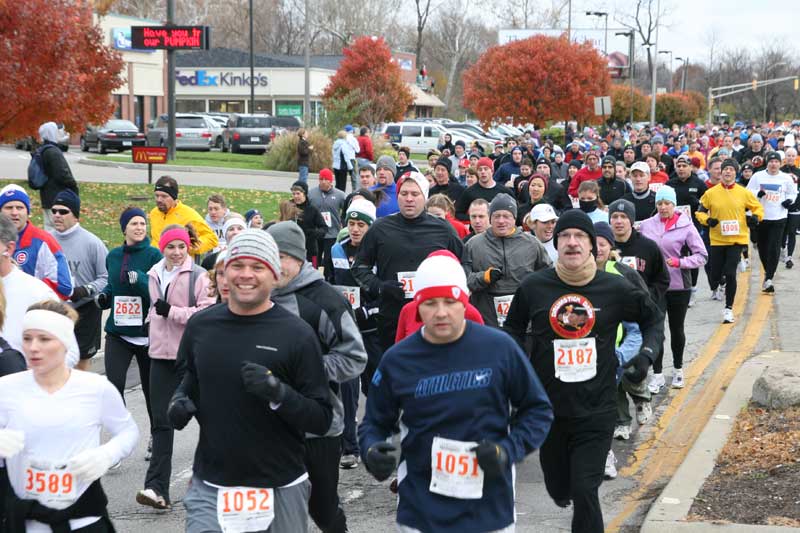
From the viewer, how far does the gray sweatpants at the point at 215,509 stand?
4527 mm

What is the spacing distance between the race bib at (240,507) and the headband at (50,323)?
97 centimetres

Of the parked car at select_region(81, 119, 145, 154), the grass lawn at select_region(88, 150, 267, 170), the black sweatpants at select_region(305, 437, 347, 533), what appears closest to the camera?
the black sweatpants at select_region(305, 437, 347, 533)

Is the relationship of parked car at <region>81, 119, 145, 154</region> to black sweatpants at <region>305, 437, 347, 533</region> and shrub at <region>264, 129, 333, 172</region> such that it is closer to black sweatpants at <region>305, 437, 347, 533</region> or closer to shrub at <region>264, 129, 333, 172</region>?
shrub at <region>264, 129, 333, 172</region>

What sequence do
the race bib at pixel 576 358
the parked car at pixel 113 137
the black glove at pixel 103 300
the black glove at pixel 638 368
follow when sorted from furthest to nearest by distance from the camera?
the parked car at pixel 113 137, the black glove at pixel 103 300, the black glove at pixel 638 368, the race bib at pixel 576 358

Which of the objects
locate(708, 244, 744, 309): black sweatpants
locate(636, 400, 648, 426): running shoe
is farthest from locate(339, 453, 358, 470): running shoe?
locate(708, 244, 744, 309): black sweatpants

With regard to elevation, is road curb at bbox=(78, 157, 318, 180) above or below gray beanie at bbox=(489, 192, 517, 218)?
below

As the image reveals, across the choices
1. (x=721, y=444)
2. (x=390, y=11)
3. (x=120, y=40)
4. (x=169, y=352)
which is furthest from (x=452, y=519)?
(x=390, y=11)

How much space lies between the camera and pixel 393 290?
8.15m

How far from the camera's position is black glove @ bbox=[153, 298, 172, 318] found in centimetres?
716

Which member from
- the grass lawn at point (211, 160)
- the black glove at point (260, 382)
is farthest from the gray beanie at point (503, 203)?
the grass lawn at point (211, 160)

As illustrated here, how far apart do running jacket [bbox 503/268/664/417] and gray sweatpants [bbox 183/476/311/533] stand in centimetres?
174

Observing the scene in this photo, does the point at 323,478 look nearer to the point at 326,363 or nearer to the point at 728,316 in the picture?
the point at 326,363

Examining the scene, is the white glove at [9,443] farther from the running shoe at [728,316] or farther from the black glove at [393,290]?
the running shoe at [728,316]

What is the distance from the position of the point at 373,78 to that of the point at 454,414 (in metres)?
48.2
